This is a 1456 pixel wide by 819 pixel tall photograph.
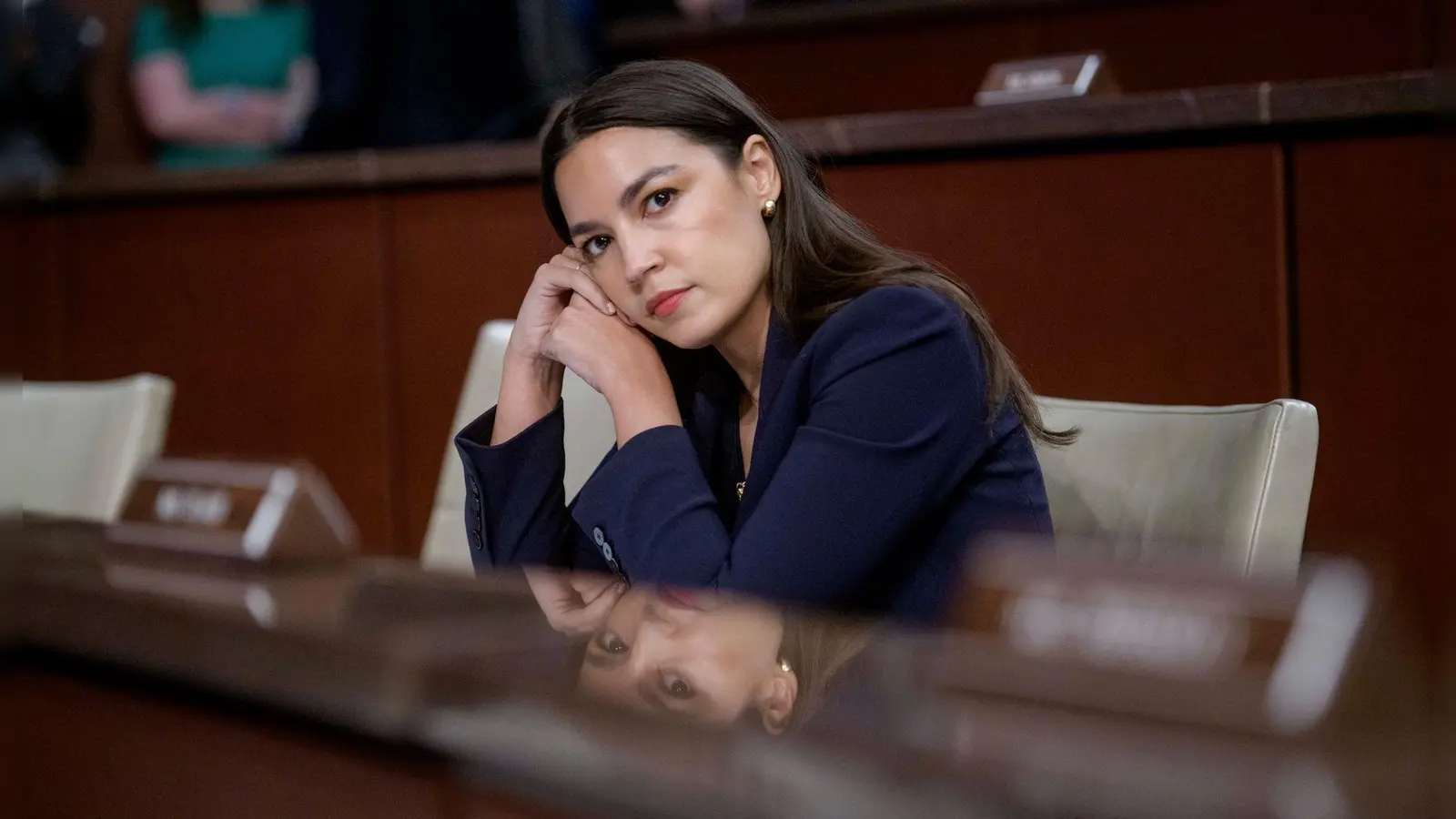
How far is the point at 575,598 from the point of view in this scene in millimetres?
357

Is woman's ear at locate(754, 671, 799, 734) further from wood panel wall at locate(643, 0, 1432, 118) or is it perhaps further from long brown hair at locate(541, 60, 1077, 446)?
wood panel wall at locate(643, 0, 1432, 118)

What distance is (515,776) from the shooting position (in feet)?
0.83

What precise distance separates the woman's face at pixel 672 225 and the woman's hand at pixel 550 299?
0.09 ft

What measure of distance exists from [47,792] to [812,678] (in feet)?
0.63

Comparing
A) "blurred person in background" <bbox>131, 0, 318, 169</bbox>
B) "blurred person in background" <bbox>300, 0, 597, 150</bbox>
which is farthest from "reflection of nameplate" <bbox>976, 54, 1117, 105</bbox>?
"blurred person in background" <bbox>131, 0, 318, 169</bbox>

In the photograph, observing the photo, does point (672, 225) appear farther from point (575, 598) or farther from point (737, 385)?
point (575, 598)

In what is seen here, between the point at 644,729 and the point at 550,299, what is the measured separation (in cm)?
58

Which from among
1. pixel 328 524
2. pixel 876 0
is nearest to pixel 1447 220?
pixel 328 524

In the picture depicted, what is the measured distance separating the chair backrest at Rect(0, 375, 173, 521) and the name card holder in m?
0.80

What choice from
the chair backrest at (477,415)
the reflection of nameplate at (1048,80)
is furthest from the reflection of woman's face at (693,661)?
the reflection of nameplate at (1048,80)

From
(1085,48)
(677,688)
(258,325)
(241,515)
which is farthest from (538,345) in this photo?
(1085,48)

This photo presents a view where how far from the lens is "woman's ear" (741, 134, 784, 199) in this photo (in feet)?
2.38

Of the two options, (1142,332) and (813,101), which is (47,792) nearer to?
(1142,332)

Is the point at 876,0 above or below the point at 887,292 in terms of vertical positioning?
Result: above
